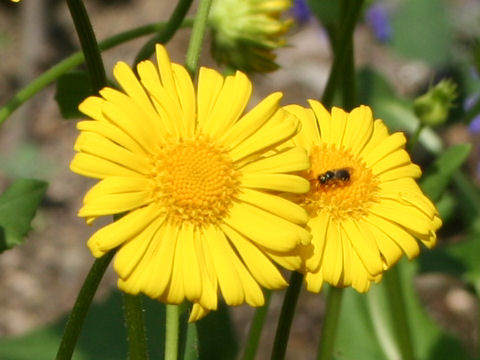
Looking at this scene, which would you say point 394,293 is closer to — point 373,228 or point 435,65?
point 373,228

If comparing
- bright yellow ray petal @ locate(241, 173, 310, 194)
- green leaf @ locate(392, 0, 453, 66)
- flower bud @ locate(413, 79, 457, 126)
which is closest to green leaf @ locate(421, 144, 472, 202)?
flower bud @ locate(413, 79, 457, 126)

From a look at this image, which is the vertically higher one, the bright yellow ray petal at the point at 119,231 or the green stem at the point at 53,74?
the green stem at the point at 53,74

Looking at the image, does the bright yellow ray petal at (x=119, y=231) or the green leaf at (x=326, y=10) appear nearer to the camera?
the bright yellow ray petal at (x=119, y=231)

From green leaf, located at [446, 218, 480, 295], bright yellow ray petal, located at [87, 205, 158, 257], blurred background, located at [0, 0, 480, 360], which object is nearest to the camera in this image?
bright yellow ray petal, located at [87, 205, 158, 257]

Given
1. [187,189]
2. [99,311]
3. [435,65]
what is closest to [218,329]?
[99,311]

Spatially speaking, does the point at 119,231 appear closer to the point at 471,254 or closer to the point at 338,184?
the point at 338,184

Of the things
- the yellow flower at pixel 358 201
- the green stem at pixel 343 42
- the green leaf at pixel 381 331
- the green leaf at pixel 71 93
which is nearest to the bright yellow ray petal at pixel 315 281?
the yellow flower at pixel 358 201

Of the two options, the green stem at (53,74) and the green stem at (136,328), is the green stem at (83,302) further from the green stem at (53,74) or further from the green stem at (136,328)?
the green stem at (53,74)

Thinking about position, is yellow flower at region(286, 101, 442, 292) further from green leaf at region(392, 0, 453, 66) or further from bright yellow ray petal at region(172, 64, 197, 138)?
green leaf at region(392, 0, 453, 66)
